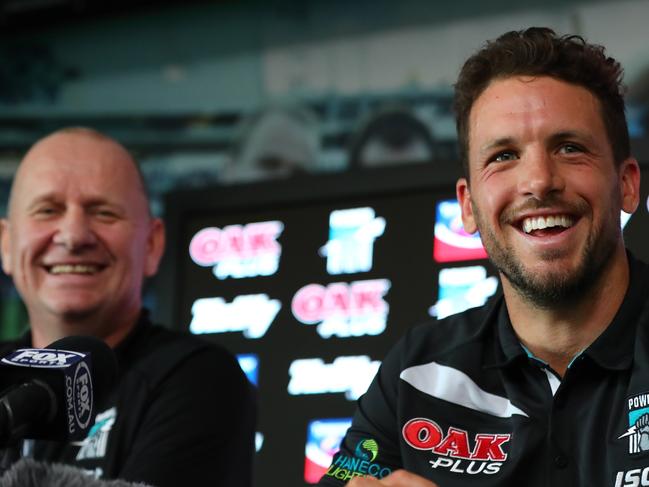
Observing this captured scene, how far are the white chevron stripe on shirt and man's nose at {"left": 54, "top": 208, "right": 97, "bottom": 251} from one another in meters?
0.71

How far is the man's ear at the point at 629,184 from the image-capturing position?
1.62 metres

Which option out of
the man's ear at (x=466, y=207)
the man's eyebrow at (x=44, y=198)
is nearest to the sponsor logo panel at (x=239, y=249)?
the man's eyebrow at (x=44, y=198)

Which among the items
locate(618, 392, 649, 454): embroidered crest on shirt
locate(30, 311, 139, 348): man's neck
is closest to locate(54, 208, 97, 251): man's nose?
locate(30, 311, 139, 348): man's neck

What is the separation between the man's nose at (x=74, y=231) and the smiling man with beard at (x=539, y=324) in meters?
0.66

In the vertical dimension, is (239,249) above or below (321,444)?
above

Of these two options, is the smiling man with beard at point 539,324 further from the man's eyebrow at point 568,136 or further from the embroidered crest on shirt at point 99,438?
the embroidered crest on shirt at point 99,438

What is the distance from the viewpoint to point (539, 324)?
5.16ft

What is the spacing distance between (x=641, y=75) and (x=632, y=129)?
0.78ft

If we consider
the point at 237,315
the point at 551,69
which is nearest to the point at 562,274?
the point at 551,69

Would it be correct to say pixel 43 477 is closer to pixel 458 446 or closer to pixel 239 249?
pixel 458 446

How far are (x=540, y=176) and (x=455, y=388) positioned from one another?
1.04 feet

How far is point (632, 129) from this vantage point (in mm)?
3670

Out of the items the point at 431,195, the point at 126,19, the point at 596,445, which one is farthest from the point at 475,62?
the point at 126,19

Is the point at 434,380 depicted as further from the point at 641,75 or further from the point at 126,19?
the point at 126,19
